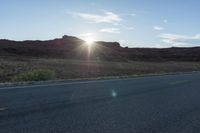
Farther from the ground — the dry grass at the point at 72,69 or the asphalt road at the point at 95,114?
the asphalt road at the point at 95,114

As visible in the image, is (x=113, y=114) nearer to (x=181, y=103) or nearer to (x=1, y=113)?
(x=1, y=113)

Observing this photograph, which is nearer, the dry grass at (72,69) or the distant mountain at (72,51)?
the dry grass at (72,69)

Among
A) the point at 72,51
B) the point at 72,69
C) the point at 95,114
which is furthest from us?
the point at 72,51

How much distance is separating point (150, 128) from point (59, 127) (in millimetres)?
1730

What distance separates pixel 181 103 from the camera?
39.0 feet

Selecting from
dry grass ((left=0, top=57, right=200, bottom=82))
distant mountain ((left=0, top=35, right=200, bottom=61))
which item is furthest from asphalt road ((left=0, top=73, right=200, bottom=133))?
distant mountain ((left=0, top=35, right=200, bottom=61))

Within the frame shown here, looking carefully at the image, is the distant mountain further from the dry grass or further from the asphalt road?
the asphalt road

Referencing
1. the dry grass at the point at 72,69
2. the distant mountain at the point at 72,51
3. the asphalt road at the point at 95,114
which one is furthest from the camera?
the distant mountain at the point at 72,51

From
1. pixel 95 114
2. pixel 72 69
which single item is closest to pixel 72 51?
pixel 72 69

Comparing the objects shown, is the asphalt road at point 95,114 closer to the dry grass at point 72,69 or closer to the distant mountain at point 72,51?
the dry grass at point 72,69

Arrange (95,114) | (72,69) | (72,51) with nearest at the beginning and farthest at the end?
(95,114) < (72,69) < (72,51)

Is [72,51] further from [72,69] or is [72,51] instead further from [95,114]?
[95,114]

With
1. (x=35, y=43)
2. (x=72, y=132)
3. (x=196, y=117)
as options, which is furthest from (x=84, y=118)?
(x=35, y=43)

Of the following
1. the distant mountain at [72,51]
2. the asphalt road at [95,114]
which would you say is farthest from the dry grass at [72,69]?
the distant mountain at [72,51]
